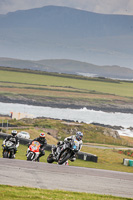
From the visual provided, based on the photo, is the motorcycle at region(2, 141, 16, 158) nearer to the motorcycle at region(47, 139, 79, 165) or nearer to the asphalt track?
the motorcycle at region(47, 139, 79, 165)

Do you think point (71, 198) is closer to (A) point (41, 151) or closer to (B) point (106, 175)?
(B) point (106, 175)

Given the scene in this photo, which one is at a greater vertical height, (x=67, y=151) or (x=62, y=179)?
(x=67, y=151)

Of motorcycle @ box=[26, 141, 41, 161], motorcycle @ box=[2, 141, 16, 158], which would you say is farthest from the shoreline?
motorcycle @ box=[26, 141, 41, 161]

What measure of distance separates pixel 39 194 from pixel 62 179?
12.6 ft

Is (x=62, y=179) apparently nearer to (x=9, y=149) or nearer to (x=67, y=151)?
(x=67, y=151)

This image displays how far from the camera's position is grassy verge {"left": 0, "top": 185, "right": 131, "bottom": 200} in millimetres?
13046

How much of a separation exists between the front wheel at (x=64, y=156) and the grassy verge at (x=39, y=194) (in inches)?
312

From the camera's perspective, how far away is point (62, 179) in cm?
1762

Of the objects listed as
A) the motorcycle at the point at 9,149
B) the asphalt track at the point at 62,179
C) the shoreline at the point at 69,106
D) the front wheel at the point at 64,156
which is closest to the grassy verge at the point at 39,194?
the asphalt track at the point at 62,179

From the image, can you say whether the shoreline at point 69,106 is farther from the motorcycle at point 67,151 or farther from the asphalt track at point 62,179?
the asphalt track at point 62,179

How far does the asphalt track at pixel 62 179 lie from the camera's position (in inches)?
632

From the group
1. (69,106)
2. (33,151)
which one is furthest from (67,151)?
(69,106)

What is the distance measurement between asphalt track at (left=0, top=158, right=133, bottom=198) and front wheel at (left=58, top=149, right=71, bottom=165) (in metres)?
1.79

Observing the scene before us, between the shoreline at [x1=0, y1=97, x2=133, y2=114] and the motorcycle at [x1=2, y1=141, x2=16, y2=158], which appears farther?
the shoreline at [x1=0, y1=97, x2=133, y2=114]
